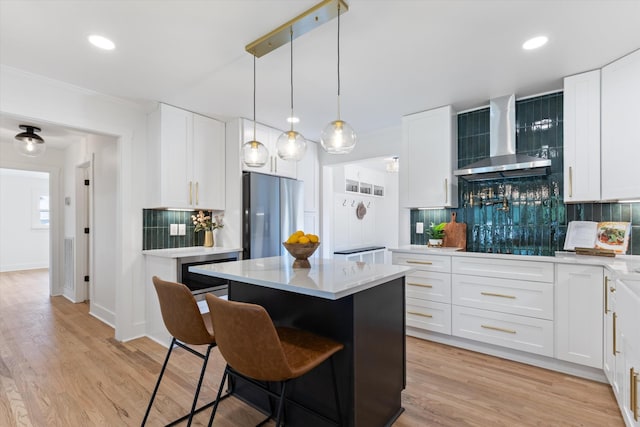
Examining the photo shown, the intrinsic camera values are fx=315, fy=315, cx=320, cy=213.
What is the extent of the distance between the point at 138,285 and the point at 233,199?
1.36 meters

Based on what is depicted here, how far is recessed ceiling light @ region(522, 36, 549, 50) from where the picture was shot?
208 centimetres

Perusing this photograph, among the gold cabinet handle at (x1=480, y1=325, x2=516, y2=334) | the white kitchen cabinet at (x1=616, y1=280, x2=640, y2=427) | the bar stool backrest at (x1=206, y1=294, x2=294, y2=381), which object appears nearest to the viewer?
the bar stool backrest at (x1=206, y1=294, x2=294, y2=381)

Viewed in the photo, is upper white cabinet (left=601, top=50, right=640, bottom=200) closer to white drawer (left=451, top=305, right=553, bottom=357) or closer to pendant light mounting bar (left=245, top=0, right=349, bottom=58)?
white drawer (left=451, top=305, right=553, bottom=357)

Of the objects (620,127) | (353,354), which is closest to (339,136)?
(353,354)

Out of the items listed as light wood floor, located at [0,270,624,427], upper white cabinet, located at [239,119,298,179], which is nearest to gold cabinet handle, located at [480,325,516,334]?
light wood floor, located at [0,270,624,427]

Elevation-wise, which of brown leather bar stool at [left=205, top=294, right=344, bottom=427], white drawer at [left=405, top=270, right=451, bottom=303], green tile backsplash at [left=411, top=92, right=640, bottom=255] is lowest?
white drawer at [left=405, top=270, right=451, bottom=303]

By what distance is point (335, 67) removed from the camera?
249 cm

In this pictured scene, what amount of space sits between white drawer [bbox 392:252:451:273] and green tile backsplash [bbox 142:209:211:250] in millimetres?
2438

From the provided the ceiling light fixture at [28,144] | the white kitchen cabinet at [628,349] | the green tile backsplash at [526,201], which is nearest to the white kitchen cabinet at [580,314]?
the white kitchen cabinet at [628,349]

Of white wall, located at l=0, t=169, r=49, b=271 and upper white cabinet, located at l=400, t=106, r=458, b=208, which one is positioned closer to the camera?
upper white cabinet, located at l=400, t=106, r=458, b=208

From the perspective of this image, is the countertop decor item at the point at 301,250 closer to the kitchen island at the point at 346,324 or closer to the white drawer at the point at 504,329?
the kitchen island at the point at 346,324

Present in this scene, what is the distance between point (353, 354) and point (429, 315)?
186 centimetres

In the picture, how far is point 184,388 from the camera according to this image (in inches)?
88.9

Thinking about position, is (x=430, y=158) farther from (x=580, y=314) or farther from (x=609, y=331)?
(x=609, y=331)
